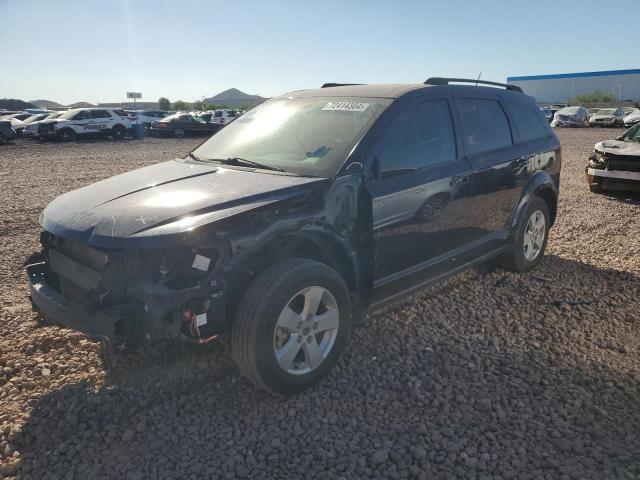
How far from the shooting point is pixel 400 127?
11.6 ft

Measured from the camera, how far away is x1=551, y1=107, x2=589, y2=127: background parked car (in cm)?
3500

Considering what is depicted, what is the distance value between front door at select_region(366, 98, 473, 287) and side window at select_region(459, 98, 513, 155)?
0.23 metres

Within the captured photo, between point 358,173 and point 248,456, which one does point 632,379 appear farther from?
point 248,456

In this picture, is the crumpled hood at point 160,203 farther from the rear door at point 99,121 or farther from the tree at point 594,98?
the tree at point 594,98

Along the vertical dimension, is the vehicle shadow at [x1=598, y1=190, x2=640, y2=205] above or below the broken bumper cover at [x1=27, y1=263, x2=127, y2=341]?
below

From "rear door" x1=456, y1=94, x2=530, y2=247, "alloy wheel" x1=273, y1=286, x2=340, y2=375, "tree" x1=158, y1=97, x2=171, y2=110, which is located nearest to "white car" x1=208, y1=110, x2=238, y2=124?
"rear door" x1=456, y1=94, x2=530, y2=247

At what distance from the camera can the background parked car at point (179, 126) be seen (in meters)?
26.8

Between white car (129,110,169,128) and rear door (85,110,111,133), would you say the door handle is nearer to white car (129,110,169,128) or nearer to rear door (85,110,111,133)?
rear door (85,110,111,133)

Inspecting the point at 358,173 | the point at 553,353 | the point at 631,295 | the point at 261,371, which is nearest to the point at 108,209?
the point at 261,371

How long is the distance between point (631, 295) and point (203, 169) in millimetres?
3972

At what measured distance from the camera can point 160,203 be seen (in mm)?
2928

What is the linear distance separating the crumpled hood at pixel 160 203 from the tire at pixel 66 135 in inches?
886

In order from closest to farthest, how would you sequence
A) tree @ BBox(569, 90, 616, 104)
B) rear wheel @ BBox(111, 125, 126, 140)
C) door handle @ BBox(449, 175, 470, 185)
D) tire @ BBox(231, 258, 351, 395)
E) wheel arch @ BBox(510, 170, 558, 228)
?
tire @ BBox(231, 258, 351, 395), door handle @ BBox(449, 175, 470, 185), wheel arch @ BBox(510, 170, 558, 228), rear wheel @ BBox(111, 125, 126, 140), tree @ BBox(569, 90, 616, 104)

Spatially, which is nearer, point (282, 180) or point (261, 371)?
point (261, 371)
